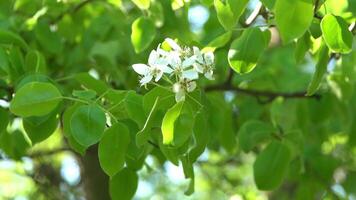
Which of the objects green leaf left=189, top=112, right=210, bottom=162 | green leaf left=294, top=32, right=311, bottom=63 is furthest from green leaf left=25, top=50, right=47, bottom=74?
green leaf left=294, top=32, right=311, bottom=63

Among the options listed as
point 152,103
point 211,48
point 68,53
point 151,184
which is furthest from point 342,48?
point 151,184

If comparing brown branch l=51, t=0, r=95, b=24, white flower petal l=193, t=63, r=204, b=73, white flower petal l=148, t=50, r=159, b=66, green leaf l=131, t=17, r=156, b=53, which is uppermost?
white flower petal l=148, t=50, r=159, b=66

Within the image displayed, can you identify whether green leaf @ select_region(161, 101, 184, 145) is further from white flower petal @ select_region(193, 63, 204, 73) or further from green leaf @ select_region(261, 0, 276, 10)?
green leaf @ select_region(261, 0, 276, 10)

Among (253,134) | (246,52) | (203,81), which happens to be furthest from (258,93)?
(246,52)

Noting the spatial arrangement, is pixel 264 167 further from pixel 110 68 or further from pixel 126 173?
pixel 110 68

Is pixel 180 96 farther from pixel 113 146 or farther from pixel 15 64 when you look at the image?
pixel 15 64

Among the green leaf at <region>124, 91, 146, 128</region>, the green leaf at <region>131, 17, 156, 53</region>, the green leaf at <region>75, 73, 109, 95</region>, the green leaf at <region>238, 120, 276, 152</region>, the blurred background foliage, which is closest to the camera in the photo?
the green leaf at <region>124, 91, 146, 128</region>
